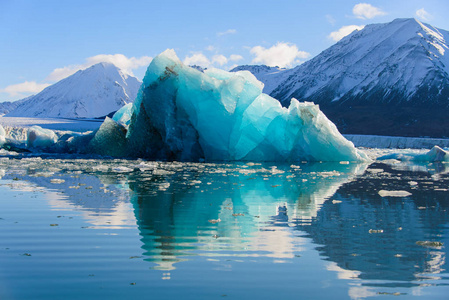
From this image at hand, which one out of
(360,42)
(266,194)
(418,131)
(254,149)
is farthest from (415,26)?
(266,194)

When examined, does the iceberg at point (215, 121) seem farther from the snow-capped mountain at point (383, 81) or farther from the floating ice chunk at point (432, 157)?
the snow-capped mountain at point (383, 81)

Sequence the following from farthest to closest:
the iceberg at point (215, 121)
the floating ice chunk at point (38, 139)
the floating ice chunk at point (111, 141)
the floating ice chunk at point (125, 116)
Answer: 1. the floating ice chunk at point (125, 116)
2. the floating ice chunk at point (38, 139)
3. the floating ice chunk at point (111, 141)
4. the iceberg at point (215, 121)

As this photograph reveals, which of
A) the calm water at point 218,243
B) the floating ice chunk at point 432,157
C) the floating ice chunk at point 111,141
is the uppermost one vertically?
the floating ice chunk at point 111,141

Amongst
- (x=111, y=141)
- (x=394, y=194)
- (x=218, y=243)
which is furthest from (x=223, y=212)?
(x=111, y=141)

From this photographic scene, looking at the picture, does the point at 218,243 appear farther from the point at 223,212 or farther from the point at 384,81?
the point at 384,81

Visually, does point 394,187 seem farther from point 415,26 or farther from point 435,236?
point 415,26

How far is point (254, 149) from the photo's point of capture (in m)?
17.1

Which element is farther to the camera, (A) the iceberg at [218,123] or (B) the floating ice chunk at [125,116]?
(B) the floating ice chunk at [125,116]

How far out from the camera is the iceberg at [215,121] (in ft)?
51.8

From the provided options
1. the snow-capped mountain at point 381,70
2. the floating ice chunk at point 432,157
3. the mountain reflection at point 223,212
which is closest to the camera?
the mountain reflection at point 223,212

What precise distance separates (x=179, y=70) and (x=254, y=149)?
370cm

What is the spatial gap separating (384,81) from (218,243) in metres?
100

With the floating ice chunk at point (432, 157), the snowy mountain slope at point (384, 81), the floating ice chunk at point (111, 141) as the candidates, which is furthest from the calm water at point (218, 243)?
the snowy mountain slope at point (384, 81)

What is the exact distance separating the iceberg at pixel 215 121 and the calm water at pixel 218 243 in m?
7.41
